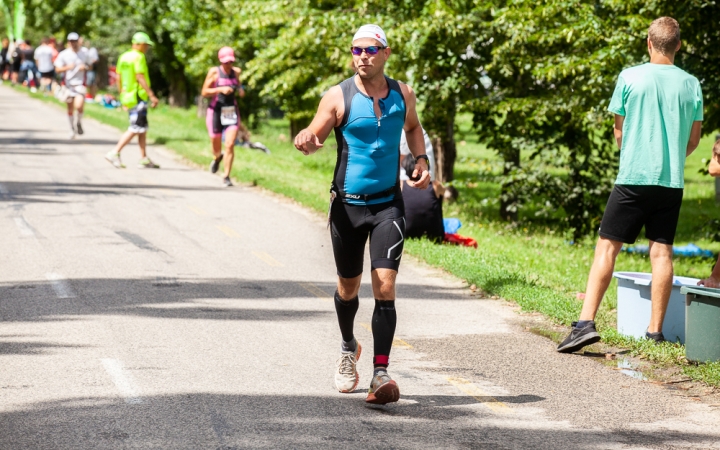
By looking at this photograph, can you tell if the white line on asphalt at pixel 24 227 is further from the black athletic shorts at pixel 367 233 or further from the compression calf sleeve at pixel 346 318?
the black athletic shorts at pixel 367 233

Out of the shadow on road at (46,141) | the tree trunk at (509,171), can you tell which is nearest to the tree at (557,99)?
the tree trunk at (509,171)

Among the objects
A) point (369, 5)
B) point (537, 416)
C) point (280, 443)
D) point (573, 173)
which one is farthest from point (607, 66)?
point (280, 443)

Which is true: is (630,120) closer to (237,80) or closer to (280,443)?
(280,443)

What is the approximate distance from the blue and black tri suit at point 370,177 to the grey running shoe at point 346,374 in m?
0.57

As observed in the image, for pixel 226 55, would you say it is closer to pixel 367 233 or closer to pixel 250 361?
pixel 250 361

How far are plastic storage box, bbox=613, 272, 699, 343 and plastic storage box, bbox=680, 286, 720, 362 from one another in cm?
58

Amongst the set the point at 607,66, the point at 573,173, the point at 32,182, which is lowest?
the point at 32,182

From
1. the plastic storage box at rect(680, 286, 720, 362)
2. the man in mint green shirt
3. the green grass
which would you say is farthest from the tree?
the plastic storage box at rect(680, 286, 720, 362)

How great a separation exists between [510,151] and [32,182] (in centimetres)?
709

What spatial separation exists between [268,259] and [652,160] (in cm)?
485

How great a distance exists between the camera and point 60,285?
9.14 m

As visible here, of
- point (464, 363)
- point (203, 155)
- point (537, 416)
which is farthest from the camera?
point (203, 155)

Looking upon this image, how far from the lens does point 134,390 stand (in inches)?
238

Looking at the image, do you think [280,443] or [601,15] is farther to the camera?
[601,15]
